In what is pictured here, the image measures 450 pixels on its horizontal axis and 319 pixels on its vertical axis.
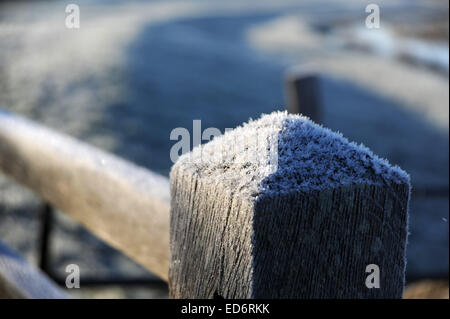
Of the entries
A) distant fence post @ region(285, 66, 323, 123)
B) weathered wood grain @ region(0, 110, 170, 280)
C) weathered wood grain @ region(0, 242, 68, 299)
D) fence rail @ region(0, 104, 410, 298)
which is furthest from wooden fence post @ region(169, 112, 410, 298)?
distant fence post @ region(285, 66, 323, 123)

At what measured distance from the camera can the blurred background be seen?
437 cm

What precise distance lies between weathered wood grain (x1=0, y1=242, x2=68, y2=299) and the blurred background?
1235 millimetres

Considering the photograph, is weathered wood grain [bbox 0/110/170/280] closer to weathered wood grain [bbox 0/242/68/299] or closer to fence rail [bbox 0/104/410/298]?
weathered wood grain [bbox 0/242/68/299]

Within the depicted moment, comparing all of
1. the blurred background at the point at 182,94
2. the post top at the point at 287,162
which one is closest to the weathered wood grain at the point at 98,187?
the post top at the point at 287,162

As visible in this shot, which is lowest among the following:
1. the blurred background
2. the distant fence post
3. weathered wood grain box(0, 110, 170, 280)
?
weathered wood grain box(0, 110, 170, 280)

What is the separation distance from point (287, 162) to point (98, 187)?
0.97m

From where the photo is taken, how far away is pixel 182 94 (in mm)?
8727

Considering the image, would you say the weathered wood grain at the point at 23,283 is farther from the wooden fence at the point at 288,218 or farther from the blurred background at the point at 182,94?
the blurred background at the point at 182,94

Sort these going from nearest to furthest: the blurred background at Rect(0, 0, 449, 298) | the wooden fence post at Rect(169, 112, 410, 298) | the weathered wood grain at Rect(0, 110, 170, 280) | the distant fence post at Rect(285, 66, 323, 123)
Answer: the wooden fence post at Rect(169, 112, 410, 298) < the weathered wood grain at Rect(0, 110, 170, 280) < the distant fence post at Rect(285, 66, 323, 123) < the blurred background at Rect(0, 0, 449, 298)

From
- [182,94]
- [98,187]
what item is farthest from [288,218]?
[182,94]

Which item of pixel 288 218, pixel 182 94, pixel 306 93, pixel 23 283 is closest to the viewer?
pixel 288 218

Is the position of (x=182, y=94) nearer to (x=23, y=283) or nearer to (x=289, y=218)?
(x=23, y=283)

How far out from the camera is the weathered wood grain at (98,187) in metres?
1.43
